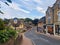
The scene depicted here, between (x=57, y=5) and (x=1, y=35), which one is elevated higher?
(x=57, y=5)

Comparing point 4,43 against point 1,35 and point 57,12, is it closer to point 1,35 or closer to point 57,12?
point 1,35

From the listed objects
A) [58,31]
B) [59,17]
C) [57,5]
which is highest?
[57,5]

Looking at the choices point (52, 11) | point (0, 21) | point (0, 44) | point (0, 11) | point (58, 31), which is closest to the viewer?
point (0, 11)

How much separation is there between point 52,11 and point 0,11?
4802 centimetres

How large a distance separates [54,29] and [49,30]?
6.25m

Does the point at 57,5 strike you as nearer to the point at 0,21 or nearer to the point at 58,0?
the point at 58,0

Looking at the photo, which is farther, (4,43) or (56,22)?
(56,22)

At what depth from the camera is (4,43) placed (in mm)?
9398

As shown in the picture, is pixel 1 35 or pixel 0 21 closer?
pixel 1 35

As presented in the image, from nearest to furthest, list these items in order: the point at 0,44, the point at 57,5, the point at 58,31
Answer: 1. the point at 0,44
2. the point at 58,31
3. the point at 57,5

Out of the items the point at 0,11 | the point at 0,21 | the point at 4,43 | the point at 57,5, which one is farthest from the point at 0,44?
the point at 57,5

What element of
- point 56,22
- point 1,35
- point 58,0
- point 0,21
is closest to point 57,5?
point 58,0

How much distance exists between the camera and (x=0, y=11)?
21.8ft

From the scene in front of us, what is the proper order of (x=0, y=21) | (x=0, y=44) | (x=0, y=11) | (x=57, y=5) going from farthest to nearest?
(x=57, y=5) → (x=0, y=21) → (x=0, y=44) → (x=0, y=11)
